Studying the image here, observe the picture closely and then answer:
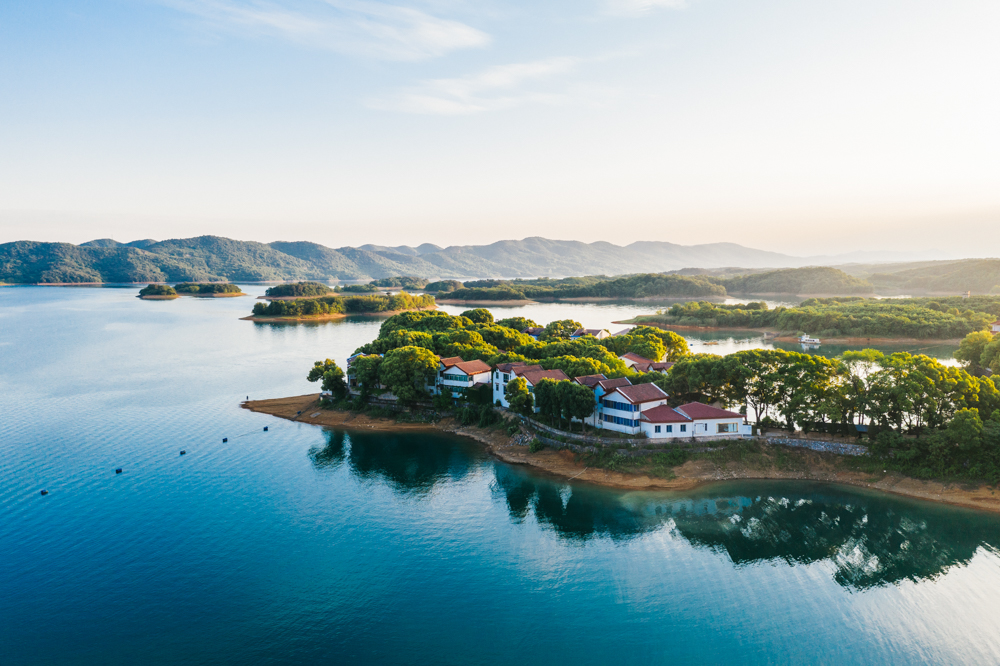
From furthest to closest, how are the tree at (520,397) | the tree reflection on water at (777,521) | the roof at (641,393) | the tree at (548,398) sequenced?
1. the tree at (520,397)
2. the tree at (548,398)
3. the roof at (641,393)
4. the tree reflection on water at (777,521)

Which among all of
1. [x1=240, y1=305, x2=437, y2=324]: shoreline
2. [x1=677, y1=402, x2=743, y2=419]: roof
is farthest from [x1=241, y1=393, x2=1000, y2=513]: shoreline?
[x1=240, y1=305, x2=437, y2=324]: shoreline

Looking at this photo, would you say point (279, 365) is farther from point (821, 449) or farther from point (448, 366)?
point (821, 449)

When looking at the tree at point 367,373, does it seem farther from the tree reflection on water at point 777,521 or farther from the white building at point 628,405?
the white building at point 628,405

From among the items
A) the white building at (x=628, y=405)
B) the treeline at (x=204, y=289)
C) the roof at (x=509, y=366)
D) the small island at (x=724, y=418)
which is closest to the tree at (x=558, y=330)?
the small island at (x=724, y=418)

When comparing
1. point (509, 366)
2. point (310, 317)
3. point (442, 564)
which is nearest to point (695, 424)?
point (509, 366)

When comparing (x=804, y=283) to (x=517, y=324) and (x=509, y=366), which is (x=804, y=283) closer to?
(x=517, y=324)

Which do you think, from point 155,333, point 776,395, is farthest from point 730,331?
point 155,333

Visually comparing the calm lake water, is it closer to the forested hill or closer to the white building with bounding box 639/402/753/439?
the white building with bounding box 639/402/753/439
